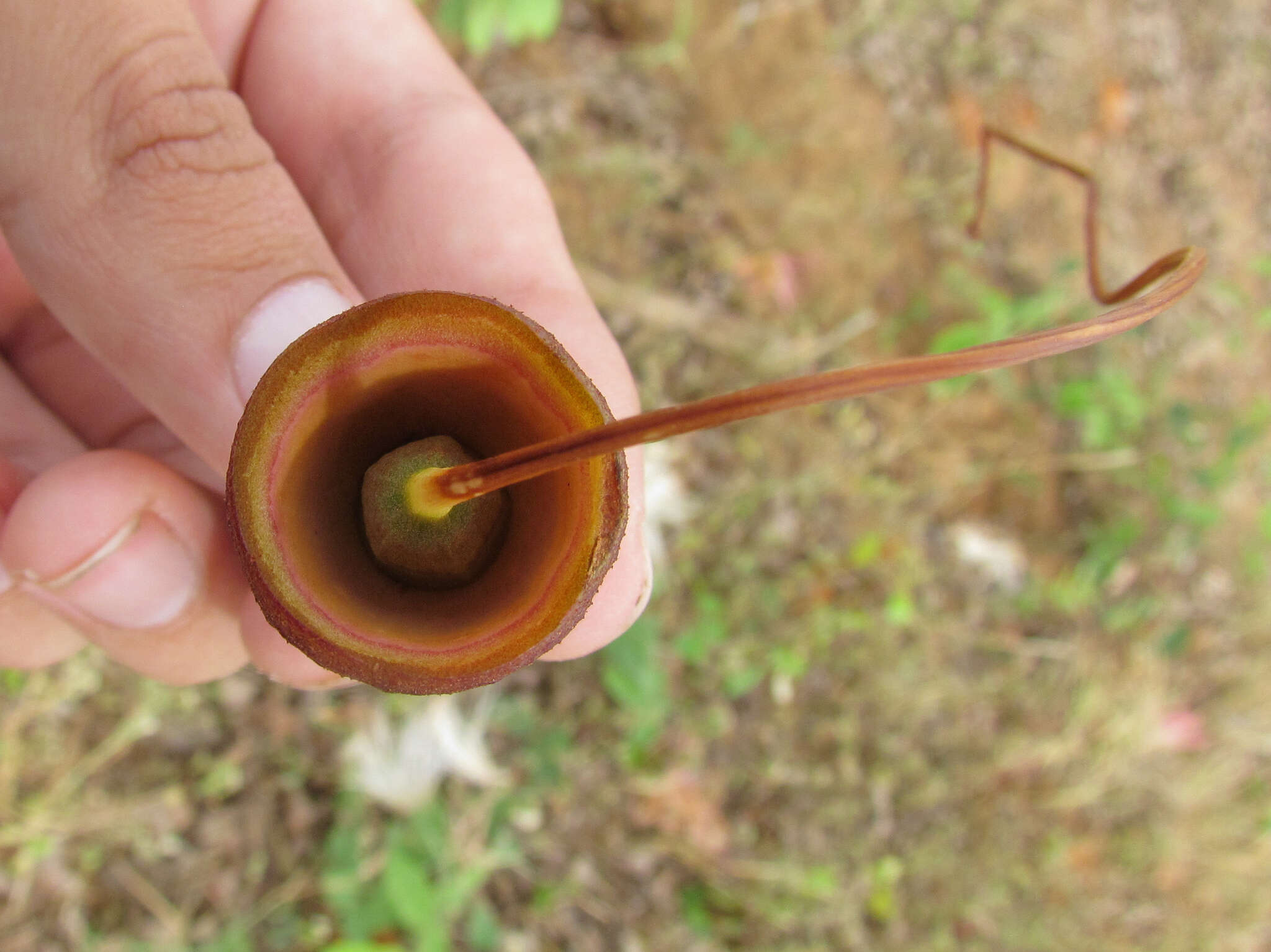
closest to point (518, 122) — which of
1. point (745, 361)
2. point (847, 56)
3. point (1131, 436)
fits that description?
point (745, 361)

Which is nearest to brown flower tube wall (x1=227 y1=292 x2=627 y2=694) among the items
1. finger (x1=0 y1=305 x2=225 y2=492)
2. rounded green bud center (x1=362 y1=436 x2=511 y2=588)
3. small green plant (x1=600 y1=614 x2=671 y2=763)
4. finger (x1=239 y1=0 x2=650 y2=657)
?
rounded green bud center (x1=362 y1=436 x2=511 y2=588)

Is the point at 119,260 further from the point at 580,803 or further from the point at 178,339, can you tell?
the point at 580,803

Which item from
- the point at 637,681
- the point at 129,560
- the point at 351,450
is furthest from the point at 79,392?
the point at 637,681

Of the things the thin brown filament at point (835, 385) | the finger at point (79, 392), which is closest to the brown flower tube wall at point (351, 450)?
the thin brown filament at point (835, 385)

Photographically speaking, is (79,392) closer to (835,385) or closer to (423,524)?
(423,524)

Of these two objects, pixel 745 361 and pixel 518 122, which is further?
pixel 745 361
